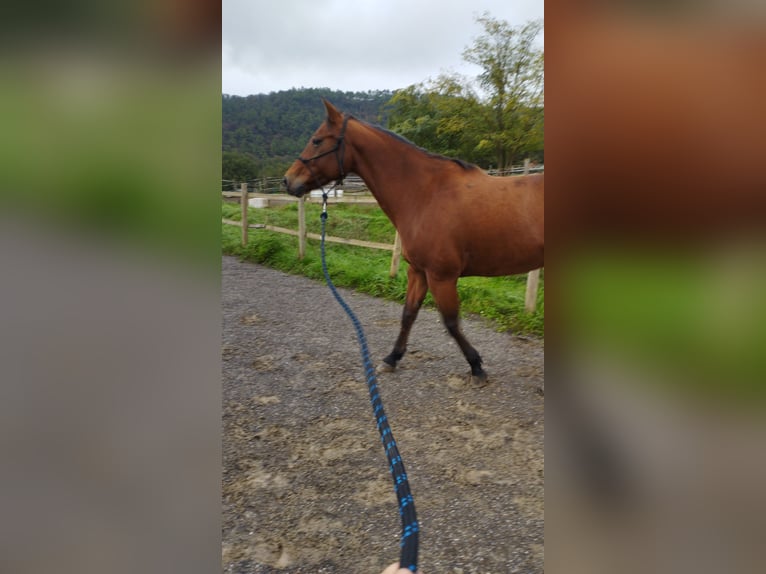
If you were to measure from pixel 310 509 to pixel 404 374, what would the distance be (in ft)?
5.55

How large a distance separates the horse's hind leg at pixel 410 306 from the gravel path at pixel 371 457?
0.42ft

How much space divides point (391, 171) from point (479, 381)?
1.64 metres

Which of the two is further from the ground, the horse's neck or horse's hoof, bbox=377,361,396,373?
the horse's neck

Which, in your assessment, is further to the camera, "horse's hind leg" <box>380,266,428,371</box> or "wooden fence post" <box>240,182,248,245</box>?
"wooden fence post" <box>240,182,248,245</box>

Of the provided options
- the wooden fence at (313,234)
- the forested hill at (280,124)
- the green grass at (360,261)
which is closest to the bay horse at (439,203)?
the forested hill at (280,124)

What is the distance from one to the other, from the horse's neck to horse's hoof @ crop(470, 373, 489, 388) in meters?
1.25

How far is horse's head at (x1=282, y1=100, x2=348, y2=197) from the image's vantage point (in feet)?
10.5

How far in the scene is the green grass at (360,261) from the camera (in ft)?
16.6

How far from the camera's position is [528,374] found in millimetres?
3449

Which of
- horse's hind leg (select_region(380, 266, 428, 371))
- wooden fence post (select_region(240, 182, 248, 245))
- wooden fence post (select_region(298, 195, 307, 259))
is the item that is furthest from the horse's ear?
wooden fence post (select_region(240, 182, 248, 245))
